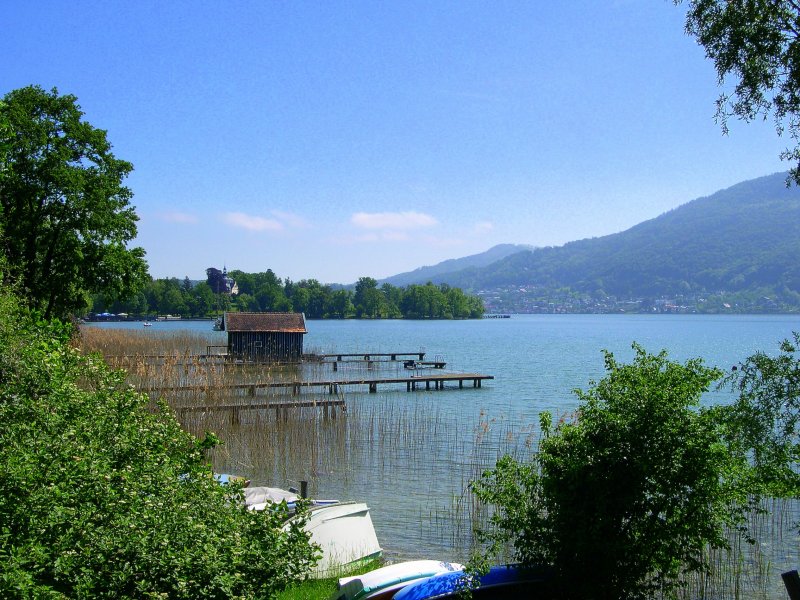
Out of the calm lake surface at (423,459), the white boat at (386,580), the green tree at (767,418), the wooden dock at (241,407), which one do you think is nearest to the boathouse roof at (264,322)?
the calm lake surface at (423,459)

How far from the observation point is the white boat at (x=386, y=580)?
28.0ft

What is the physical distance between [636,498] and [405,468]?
13.0 meters

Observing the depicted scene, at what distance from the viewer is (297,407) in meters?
25.5

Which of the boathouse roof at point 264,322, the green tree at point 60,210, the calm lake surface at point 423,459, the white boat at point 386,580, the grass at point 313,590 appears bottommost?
the calm lake surface at point 423,459

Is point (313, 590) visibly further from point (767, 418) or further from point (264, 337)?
point (264, 337)

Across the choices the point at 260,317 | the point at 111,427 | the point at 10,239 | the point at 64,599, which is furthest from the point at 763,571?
the point at 260,317

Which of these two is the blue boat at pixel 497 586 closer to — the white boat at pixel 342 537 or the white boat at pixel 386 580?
the white boat at pixel 386 580

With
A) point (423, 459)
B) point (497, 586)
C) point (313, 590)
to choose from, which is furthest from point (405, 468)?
point (497, 586)

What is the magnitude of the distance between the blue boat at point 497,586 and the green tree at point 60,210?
2641 centimetres

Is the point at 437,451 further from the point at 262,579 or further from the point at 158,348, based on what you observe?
the point at 158,348

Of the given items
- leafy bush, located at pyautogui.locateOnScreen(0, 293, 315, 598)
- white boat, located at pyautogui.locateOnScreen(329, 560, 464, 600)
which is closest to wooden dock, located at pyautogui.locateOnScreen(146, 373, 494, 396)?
white boat, located at pyautogui.locateOnScreen(329, 560, 464, 600)

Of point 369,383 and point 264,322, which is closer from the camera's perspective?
point 369,383

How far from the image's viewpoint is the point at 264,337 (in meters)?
50.7

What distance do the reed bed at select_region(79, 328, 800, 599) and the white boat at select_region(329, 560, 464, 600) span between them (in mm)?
3829
